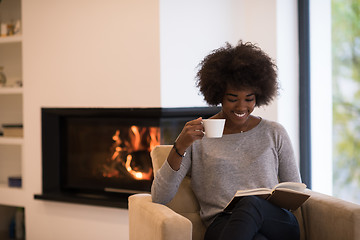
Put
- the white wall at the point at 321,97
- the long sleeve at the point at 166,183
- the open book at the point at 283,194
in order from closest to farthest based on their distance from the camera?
the open book at the point at 283,194, the long sleeve at the point at 166,183, the white wall at the point at 321,97

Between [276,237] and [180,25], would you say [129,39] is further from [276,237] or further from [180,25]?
[276,237]

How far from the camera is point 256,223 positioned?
71.9 inches

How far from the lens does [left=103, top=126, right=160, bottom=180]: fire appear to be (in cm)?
344

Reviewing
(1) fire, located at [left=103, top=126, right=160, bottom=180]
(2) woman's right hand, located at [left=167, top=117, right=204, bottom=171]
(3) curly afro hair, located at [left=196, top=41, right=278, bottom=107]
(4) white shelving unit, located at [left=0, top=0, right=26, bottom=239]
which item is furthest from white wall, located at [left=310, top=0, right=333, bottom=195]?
(4) white shelving unit, located at [left=0, top=0, right=26, bottom=239]

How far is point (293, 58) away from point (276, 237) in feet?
6.15

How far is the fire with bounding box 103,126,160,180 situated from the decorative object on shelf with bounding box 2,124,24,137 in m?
0.87

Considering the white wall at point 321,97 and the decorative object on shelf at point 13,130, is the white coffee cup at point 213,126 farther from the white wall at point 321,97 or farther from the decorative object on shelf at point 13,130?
the decorative object on shelf at point 13,130

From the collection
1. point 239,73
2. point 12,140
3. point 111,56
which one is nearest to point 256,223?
point 239,73

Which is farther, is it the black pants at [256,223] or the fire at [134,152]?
the fire at [134,152]

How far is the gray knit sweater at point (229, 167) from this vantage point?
211 cm

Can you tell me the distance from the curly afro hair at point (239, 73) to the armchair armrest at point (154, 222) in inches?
22.0

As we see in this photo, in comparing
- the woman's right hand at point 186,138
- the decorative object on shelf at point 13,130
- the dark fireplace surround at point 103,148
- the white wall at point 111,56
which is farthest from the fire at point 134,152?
the woman's right hand at point 186,138

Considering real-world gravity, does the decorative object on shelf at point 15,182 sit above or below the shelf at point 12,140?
below

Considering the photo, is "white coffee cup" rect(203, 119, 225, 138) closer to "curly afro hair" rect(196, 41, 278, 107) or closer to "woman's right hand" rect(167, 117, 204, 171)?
"woman's right hand" rect(167, 117, 204, 171)
